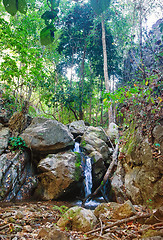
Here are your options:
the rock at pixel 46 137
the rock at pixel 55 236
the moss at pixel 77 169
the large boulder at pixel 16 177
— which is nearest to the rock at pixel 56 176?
the moss at pixel 77 169

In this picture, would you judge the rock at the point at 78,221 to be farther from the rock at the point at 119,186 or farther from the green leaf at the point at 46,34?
the green leaf at the point at 46,34

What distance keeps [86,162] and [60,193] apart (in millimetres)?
1811

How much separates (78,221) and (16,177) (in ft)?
12.1

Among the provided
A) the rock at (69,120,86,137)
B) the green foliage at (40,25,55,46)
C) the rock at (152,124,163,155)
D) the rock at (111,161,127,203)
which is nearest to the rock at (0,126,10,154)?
the rock at (69,120,86,137)

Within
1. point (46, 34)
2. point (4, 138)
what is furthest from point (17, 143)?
point (46, 34)

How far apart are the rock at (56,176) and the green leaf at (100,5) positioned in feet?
18.3

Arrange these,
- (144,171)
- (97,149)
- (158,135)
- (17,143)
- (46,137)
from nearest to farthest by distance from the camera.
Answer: (158,135), (144,171), (17,143), (46,137), (97,149)

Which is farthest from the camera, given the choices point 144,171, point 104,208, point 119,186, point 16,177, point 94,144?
point 94,144

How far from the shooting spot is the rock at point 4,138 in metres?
5.56

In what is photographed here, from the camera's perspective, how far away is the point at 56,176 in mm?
5594

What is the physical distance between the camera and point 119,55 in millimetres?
12383

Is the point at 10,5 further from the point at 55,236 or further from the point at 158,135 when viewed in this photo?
the point at 158,135

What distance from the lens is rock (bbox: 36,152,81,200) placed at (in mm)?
5477

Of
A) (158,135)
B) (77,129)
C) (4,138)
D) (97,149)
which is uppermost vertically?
(77,129)
